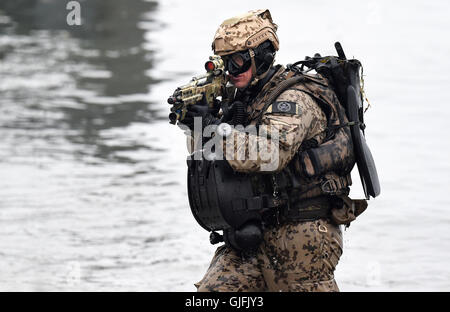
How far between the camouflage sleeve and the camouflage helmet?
39cm

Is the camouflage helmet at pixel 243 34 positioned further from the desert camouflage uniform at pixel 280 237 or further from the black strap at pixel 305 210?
the black strap at pixel 305 210

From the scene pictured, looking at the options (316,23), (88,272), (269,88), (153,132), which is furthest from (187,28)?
(269,88)

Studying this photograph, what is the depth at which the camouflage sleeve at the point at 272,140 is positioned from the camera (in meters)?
5.68

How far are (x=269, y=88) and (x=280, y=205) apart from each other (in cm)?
66

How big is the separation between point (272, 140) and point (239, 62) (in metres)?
0.57

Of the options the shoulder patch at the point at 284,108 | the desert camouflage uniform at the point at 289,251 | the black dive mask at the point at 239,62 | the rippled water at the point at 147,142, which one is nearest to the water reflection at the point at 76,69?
the rippled water at the point at 147,142

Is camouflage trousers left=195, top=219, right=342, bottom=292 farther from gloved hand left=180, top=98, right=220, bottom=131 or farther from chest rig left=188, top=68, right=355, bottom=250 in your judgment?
gloved hand left=180, top=98, right=220, bottom=131

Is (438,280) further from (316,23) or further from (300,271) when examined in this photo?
(316,23)

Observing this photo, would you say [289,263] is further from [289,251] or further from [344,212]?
[344,212]

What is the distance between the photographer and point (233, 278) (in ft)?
20.1

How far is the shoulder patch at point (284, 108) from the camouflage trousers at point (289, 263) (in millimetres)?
660

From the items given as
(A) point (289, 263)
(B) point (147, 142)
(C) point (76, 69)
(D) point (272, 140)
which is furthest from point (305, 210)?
(C) point (76, 69)

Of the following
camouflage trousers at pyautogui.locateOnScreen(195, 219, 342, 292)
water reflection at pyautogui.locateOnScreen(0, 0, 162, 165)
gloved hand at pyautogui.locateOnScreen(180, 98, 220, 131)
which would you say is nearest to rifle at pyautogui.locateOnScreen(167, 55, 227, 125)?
gloved hand at pyautogui.locateOnScreen(180, 98, 220, 131)

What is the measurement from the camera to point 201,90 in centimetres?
586
